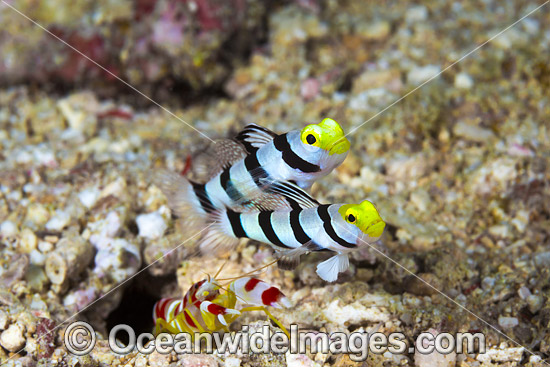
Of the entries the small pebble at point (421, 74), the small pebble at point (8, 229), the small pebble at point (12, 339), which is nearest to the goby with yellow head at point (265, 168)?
the small pebble at point (12, 339)

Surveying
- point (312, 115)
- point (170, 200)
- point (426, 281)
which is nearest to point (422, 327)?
point (426, 281)

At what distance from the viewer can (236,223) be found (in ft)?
7.25

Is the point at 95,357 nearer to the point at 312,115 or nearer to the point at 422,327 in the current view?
the point at 422,327

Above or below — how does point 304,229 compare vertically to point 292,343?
above

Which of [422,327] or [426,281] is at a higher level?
A: [426,281]

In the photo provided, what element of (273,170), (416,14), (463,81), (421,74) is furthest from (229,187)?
(416,14)

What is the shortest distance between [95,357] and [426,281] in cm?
168

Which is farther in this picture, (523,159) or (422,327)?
(523,159)

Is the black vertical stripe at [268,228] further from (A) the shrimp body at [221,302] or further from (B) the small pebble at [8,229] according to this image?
(B) the small pebble at [8,229]

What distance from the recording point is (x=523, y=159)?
11.0 ft

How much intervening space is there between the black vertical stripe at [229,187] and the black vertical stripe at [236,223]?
76 mm

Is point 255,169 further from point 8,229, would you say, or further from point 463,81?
point 463,81

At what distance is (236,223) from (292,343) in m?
0.62

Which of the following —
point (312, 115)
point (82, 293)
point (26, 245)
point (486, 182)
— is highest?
point (312, 115)
